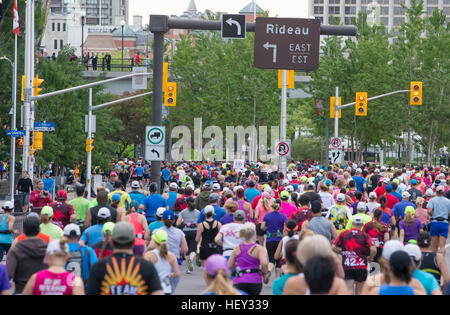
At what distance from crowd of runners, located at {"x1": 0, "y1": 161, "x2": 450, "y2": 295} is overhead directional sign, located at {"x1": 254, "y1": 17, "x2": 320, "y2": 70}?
490 centimetres

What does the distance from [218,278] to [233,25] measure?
1696cm

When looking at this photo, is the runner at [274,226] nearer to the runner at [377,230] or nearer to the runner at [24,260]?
the runner at [377,230]

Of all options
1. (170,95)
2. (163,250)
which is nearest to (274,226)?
(163,250)

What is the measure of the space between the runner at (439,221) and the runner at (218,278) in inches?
381

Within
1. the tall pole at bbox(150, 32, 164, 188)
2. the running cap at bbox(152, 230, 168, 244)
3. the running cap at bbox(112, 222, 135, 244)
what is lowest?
the running cap at bbox(152, 230, 168, 244)

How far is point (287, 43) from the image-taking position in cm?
2589

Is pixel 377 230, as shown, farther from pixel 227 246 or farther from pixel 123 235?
pixel 123 235

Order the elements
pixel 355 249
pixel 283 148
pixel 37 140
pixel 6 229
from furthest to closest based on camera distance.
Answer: pixel 37 140 < pixel 283 148 < pixel 6 229 < pixel 355 249

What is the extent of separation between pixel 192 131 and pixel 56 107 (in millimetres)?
31300

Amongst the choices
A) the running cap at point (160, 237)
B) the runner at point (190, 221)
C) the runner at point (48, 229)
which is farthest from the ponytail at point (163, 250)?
the runner at point (190, 221)

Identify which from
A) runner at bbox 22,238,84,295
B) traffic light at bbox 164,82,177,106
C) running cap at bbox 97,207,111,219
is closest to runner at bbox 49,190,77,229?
running cap at bbox 97,207,111,219

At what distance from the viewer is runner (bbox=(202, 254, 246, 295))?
6973 mm

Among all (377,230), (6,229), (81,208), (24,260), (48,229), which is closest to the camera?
(24,260)
